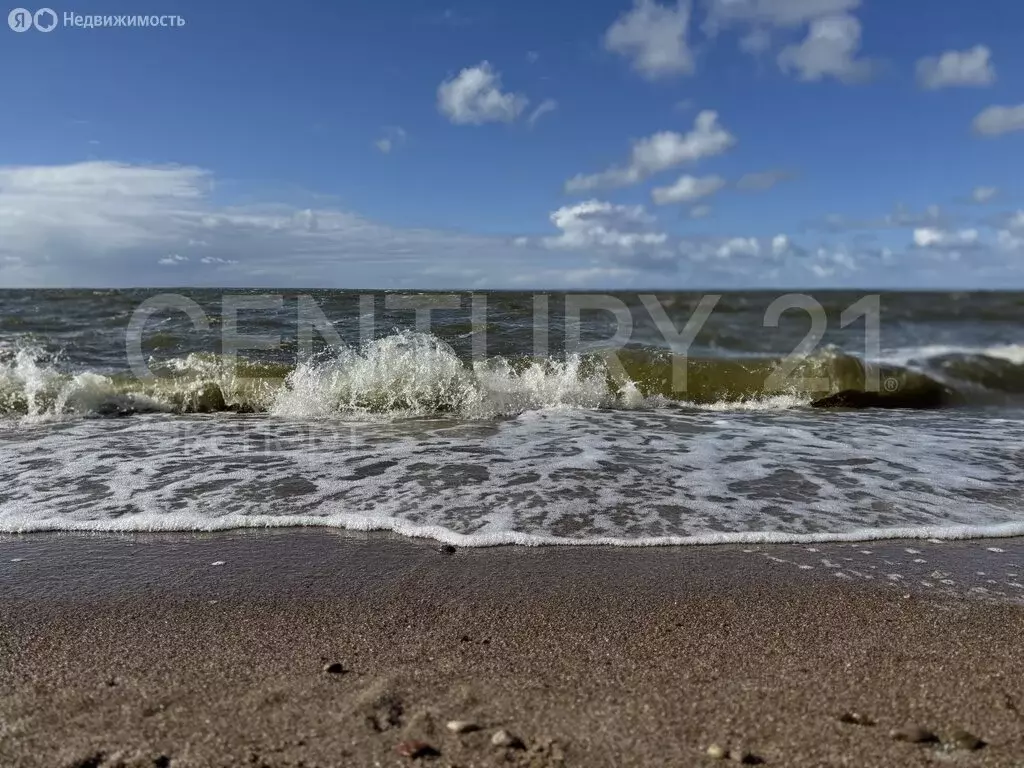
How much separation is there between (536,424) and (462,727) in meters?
5.72

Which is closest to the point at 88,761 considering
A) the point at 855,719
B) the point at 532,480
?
the point at 855,719

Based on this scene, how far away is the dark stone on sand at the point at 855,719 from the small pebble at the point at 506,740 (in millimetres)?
994

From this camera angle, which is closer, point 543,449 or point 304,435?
point 543,449

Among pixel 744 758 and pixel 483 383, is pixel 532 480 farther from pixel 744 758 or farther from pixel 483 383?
pixel 483 383

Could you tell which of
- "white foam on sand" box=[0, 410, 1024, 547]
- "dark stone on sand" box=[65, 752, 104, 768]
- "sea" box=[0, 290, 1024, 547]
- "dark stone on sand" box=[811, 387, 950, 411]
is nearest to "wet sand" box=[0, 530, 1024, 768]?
"dark stone on sand" box=[65, 752, 104, 768]

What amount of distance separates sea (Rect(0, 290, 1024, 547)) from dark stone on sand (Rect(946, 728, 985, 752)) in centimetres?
187

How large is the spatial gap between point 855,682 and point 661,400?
291 inches

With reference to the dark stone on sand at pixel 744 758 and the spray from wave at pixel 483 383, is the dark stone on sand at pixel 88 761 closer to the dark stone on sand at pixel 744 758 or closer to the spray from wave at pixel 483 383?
the dark stone on sand at pixel 744 758

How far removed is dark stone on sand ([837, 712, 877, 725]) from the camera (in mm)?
2121

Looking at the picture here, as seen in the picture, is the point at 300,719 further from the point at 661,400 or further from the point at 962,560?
the point at 661,400

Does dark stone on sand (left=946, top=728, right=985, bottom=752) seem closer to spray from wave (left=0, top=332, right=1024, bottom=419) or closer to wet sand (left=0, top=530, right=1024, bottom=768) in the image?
wet sand (left=0, top=530, right=1024, bottom=768)

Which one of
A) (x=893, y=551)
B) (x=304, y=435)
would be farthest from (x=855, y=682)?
(x=304, y=435)

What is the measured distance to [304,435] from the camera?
718cm

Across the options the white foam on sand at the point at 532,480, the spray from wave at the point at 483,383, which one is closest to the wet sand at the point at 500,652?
the white foam on sand at the point at 532,480
